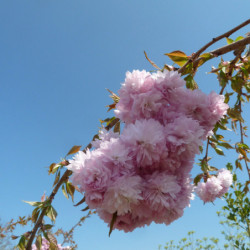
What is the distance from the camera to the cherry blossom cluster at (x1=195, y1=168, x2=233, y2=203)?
65.1 inches

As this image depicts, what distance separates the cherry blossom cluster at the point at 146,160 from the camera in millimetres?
522

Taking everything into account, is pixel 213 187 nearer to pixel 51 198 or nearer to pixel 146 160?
pixel 51 198

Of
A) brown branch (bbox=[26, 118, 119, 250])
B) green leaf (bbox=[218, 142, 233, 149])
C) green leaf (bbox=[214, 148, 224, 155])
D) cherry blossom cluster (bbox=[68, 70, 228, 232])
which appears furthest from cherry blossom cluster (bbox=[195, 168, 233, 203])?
cherry blossom cluster (bbox=[68, 70, 228, 232])

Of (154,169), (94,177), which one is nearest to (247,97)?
(154,169)

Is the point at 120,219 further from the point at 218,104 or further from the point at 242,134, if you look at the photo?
the point at 242,134

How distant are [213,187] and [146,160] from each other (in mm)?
1287

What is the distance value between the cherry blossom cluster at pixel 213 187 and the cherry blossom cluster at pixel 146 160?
1.11 meters

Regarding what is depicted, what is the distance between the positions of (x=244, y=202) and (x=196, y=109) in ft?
8.31

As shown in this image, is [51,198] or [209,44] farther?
[51,198]

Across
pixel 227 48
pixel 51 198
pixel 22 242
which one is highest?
pixel 227 48

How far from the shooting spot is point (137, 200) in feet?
1.72

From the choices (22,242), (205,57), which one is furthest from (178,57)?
(22,242)

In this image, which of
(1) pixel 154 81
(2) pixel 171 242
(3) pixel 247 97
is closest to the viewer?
(1) pixel 154 81

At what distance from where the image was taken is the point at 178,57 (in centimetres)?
92
